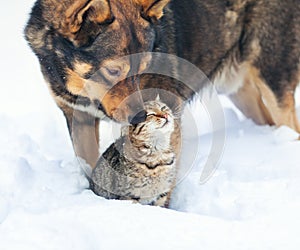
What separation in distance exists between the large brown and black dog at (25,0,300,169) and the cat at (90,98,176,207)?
0.10 metres

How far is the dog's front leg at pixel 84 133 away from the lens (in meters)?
4.38

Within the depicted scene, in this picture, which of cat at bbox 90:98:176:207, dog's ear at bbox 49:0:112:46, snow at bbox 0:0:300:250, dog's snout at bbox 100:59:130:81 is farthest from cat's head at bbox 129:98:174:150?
dog's ear at bbox 49:0:112:46

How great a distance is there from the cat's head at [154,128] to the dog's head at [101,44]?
0.07 m

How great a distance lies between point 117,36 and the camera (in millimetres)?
3779

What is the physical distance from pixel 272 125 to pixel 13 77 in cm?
309

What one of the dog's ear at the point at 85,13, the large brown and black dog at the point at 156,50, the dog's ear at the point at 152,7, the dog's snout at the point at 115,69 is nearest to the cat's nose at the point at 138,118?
the large brown and black dog at the point at 156,50

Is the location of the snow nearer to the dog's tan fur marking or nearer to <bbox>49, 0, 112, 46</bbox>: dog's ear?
<bbox>49, 0, 112, 46</bbox>: dog's ear

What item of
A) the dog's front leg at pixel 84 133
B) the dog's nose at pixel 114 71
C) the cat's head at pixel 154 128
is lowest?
the dog's front leg at pixel 84 133

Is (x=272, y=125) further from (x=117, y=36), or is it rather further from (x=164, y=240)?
(x=164, y=240)

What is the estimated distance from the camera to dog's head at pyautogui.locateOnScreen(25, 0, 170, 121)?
147 inches

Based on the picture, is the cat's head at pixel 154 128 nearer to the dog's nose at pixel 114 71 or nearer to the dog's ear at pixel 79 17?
the dog's nose at pixel 114 71

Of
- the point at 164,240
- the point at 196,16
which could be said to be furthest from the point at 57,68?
the point at 164,240

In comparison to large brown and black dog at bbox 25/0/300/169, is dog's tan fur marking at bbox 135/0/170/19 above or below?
above

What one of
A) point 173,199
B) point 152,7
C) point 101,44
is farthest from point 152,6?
point 173,199
